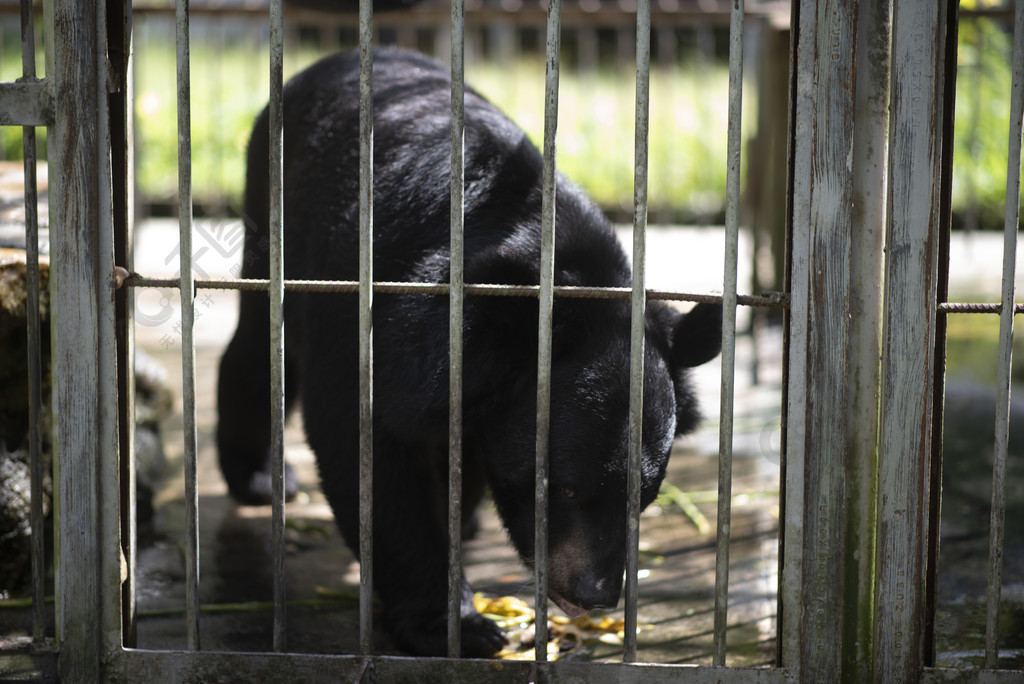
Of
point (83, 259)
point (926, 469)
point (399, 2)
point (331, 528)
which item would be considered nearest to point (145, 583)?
point (331, 528)

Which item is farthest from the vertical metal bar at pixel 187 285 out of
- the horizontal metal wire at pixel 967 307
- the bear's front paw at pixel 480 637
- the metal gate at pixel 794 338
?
the horizontal metal wire at pixel 967 307

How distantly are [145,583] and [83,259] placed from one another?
144 centimetres

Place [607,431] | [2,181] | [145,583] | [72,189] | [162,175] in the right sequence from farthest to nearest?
[162,175] < [2,181] < [145,583] < [607,431] < [72,189]

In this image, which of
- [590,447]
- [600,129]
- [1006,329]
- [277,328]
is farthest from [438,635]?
[600,129]

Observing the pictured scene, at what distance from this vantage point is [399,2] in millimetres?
3727

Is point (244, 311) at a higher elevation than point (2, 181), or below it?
below

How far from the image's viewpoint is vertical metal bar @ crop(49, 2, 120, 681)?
2303 millimetres

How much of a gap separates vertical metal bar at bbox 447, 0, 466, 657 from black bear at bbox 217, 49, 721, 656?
28cm

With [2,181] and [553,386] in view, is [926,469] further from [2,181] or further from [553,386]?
[2,181]

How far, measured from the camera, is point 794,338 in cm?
235

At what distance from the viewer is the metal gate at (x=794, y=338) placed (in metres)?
2.28

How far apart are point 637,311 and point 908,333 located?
23.1 inches

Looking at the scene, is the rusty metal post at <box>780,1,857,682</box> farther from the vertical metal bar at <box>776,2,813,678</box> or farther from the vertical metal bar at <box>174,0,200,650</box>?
the vertical metal bar at <box>174,0,200,650</box>

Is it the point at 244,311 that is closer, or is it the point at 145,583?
the point at 145,583
